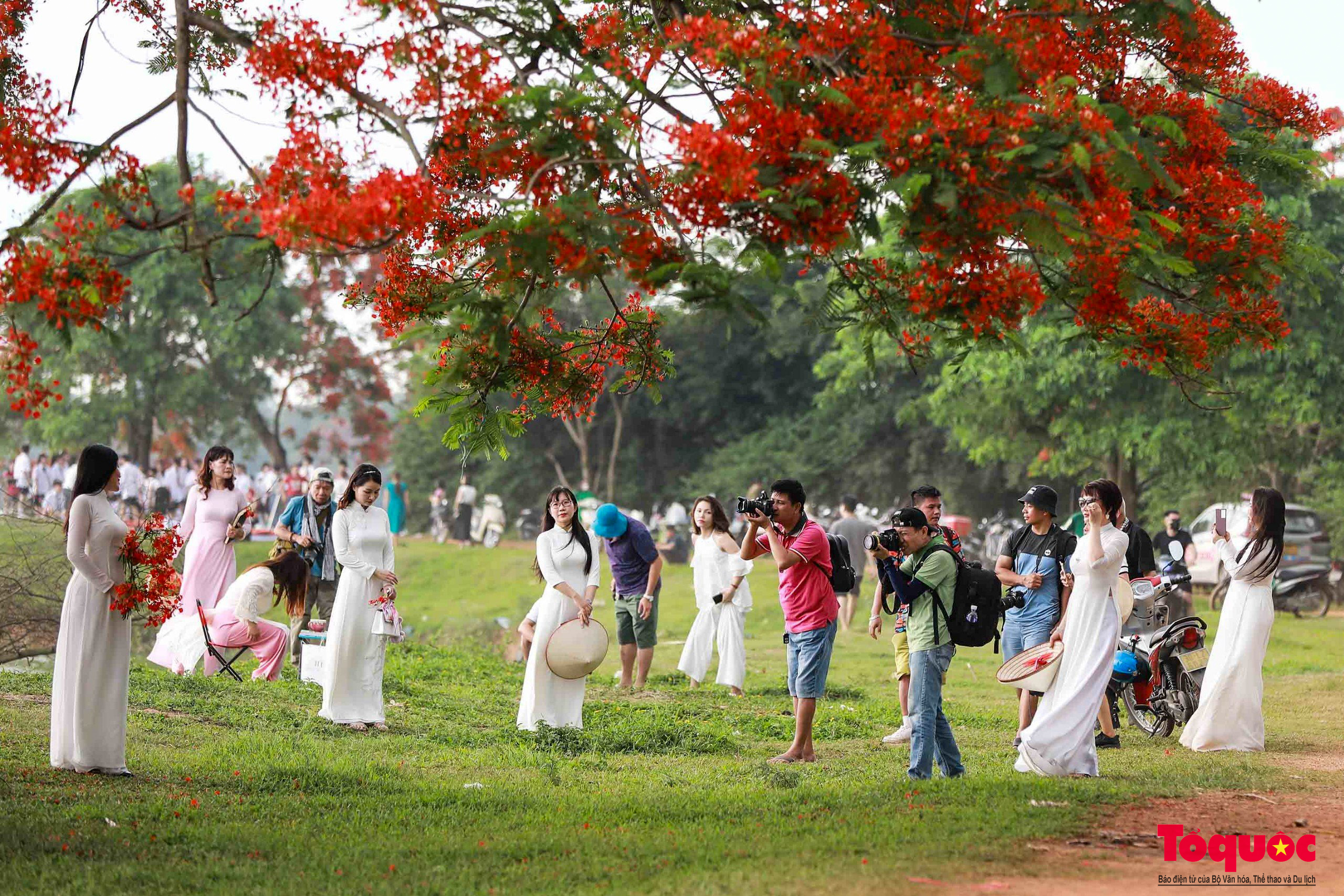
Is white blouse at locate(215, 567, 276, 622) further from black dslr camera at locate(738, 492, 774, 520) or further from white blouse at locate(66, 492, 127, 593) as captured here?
black dslr camera at locate(738, 492, 774, 520)

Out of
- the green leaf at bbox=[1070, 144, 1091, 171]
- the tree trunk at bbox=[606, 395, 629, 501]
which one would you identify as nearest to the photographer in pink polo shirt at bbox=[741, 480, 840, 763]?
the green leaf at bbox=[1070, 144, 1091, 171]

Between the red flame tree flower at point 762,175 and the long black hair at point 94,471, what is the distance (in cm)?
157

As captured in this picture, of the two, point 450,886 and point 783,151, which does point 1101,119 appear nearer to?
point 783,151

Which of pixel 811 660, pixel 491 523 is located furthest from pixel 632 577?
pixel 491 523

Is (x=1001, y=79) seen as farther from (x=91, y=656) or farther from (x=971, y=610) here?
(x=91, y=656)

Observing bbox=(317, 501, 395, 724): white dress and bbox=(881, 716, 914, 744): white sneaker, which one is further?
bbox=(317, 501, 395, 724): white dress

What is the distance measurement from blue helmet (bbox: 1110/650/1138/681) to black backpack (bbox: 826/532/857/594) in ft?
8.12

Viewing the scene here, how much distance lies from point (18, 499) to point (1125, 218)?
10781mm

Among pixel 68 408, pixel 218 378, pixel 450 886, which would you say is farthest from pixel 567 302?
pixel 450 886

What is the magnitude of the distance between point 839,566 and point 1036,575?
54.7 inches

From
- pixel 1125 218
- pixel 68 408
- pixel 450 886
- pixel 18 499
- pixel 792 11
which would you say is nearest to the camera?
pixel 450 886

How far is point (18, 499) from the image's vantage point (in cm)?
1327

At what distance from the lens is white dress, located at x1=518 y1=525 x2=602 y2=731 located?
10758 millimetres

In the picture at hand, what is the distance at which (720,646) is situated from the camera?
13.8m
